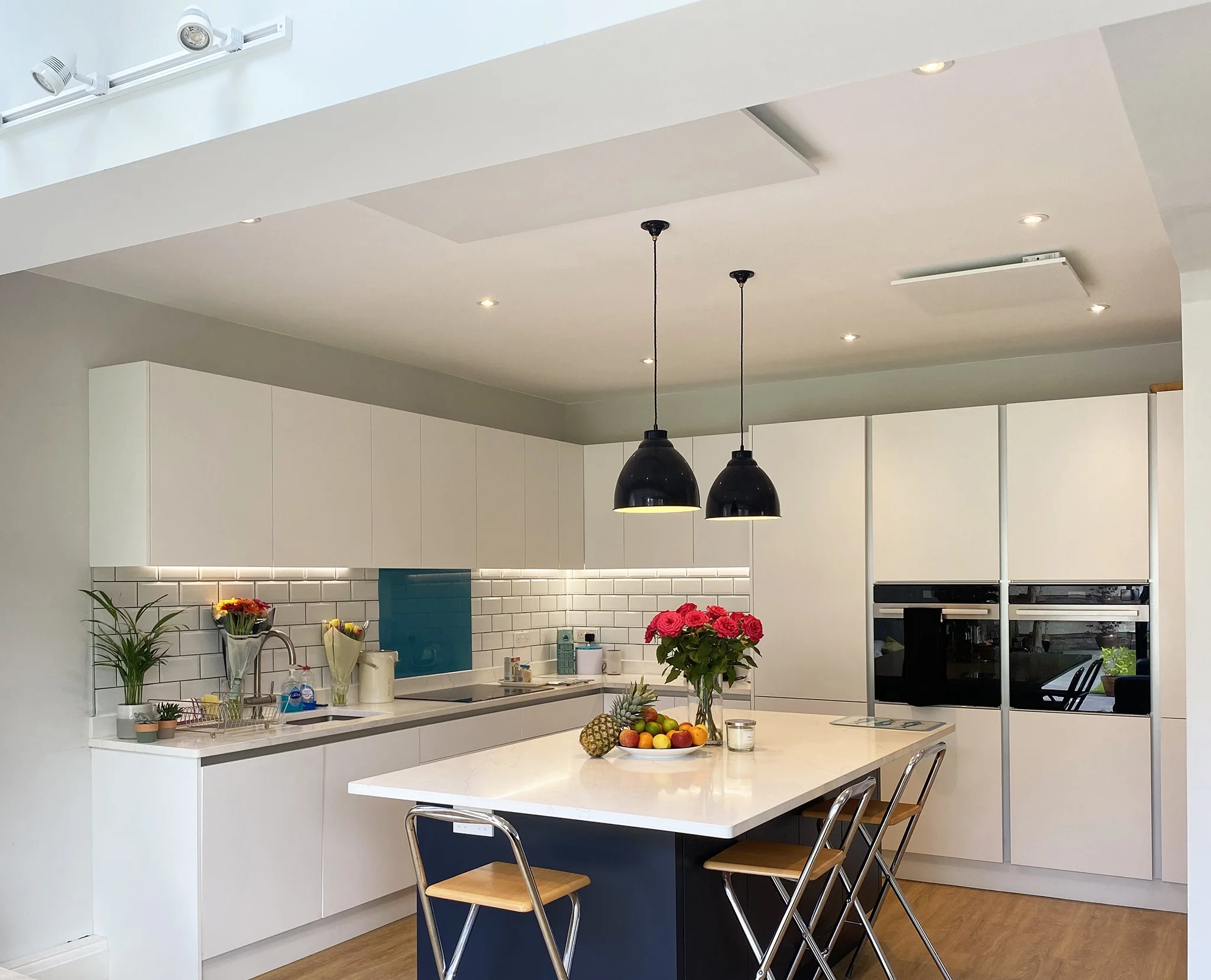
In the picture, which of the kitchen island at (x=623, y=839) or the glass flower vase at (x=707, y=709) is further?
the glass flower vase at (x=707, y=709)

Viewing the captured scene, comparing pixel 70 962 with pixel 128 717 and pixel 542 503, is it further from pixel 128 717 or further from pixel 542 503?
pixel 542 503

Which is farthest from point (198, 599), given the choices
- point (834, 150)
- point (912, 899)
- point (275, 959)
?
point (912, 899)

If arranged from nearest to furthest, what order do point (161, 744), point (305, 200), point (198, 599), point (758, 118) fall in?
1. point (305, 200)
2. point (758, 118)
3. point (161, 744)
4. point (198, 599)

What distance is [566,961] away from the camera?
2.96m

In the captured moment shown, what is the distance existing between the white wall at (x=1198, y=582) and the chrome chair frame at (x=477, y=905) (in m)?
1.66

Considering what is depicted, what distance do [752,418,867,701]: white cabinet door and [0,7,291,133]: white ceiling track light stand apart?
4.24m

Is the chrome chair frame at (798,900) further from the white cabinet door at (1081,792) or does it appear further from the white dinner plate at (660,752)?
the white cabinet door at (1081,792)

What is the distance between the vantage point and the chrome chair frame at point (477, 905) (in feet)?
9.04

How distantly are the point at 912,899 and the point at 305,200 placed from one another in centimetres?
435

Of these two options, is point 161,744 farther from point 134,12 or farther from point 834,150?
point 834,150

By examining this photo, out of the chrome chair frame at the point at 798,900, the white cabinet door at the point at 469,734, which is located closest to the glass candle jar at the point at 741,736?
the chrome chair frame at the point at 798,900

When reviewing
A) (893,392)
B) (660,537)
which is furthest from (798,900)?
(893,392)

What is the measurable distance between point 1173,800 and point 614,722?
9.21 feet

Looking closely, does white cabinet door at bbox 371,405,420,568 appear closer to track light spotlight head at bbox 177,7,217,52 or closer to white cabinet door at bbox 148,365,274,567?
white cabinet door at bbox 148,365,274,567
